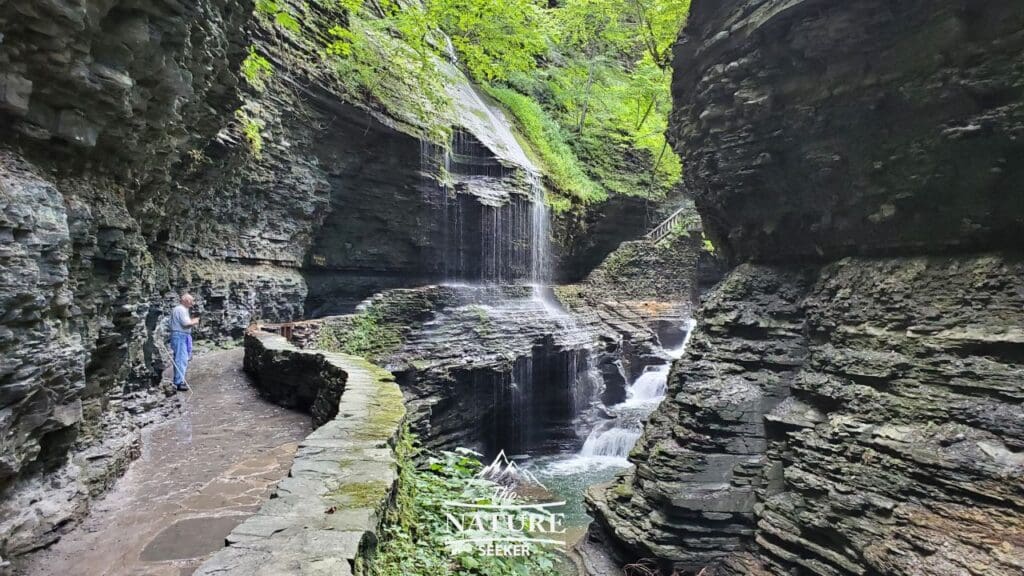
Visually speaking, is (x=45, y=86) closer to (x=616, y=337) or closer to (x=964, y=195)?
(x=964, y=195)

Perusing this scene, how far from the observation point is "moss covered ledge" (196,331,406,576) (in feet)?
8.02

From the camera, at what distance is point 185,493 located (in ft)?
14.2

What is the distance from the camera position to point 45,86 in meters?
3.20

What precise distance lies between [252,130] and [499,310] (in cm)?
804

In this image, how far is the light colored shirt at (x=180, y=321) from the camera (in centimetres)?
741

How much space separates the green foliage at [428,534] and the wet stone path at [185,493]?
46.8 inches

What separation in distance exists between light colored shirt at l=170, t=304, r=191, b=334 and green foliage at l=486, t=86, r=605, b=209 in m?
13.9

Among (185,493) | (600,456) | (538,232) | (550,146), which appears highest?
(550,146)

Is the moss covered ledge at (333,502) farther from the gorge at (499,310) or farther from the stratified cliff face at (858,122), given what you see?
the stratified cliff face at (858,122)

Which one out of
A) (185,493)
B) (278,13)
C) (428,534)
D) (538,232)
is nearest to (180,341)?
(185,493)

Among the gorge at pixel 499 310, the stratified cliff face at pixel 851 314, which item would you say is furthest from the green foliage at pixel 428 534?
the stratified cliff face at pixel 851 314

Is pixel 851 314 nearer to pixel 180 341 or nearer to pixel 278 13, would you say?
pixel 180 341

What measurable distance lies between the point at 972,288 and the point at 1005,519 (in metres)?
2.40

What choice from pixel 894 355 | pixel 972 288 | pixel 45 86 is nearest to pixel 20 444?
pixel 45 86
